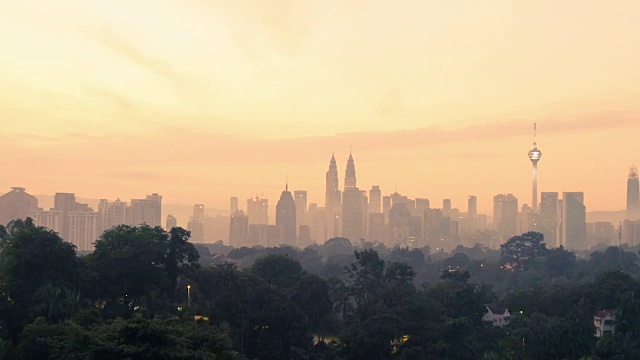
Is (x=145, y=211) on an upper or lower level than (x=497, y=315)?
upper

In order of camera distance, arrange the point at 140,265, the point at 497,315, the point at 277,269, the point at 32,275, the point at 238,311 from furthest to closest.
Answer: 1. the point at 277,269
2. the point at 497,315
3. the point at 140,265
4. the point at 238,311
5. the point at 32,275

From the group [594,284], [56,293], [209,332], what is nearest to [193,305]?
[56,293]

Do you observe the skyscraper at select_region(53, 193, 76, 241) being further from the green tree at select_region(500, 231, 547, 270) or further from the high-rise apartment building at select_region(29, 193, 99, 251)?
the green tree at select_region(500, 231, 547, 270)

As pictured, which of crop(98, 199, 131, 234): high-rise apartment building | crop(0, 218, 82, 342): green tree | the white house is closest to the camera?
crop(0, 218, 82, 342): green tree

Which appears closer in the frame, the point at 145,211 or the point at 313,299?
the point at 313,299

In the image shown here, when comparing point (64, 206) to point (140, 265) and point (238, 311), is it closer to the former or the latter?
point (140, 265)

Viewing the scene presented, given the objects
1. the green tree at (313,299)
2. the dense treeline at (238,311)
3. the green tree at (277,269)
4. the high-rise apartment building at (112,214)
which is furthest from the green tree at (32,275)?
the high-rise apartment building at (112,214)

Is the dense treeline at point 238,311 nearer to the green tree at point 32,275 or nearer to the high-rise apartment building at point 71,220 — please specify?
the green tree at point 32,275

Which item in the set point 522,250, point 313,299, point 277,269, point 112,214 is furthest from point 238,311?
point 112,214

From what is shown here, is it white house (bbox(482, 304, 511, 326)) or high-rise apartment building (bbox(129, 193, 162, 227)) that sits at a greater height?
high-rise apartment building (bbox(129, 193, 162, 227))

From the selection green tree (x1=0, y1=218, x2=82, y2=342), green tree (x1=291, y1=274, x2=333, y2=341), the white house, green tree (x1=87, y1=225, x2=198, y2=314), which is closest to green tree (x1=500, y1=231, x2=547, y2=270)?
the white house
